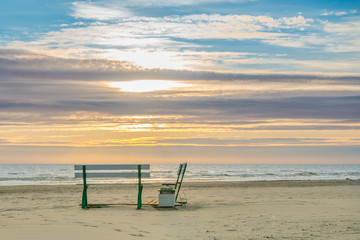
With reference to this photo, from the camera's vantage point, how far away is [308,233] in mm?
8609

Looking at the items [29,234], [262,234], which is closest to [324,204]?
[262,234]

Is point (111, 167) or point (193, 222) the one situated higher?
point (111, 167)

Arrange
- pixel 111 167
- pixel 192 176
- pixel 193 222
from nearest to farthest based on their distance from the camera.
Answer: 1. pixel 193 222
2. pixel 111 167
3. pixel 192 176

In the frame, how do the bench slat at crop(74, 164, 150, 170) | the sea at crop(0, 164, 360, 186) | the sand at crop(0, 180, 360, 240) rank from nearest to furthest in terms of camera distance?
the sand at crop(0, 180, 360, 240) → the bench slat at crop(74, 164, 150, 170) → the sea at crop(0, 164, 360, 186)

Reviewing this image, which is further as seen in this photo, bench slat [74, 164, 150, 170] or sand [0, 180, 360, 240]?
bench slat [74, 164, 150, 170]

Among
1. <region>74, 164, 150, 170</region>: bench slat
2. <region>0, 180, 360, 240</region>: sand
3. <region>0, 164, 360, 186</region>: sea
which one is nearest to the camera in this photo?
<region>0, 180, 360, 240</region>: sand

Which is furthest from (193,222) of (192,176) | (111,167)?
(192,176)

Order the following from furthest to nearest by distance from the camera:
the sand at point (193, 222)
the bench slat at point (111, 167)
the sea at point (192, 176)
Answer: the sea at point (192, 176) < the bench slat at point (111, 167) < the sand at point (193, 222)

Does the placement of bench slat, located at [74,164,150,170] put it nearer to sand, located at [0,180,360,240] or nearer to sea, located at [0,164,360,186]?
sand, located at [0,180,360,240]

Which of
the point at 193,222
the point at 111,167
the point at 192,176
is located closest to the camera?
the point at 193,222

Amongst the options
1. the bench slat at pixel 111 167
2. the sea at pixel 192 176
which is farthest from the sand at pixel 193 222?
the sea at pixel 192 176

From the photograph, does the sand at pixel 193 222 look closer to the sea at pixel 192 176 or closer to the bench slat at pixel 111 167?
the bench slat at pixel 111 167

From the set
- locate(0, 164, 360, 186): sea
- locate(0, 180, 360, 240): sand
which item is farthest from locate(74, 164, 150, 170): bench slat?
locate(0, 164, 360, 186): sea

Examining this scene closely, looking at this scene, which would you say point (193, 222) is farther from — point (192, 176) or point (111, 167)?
point (192, 176)
